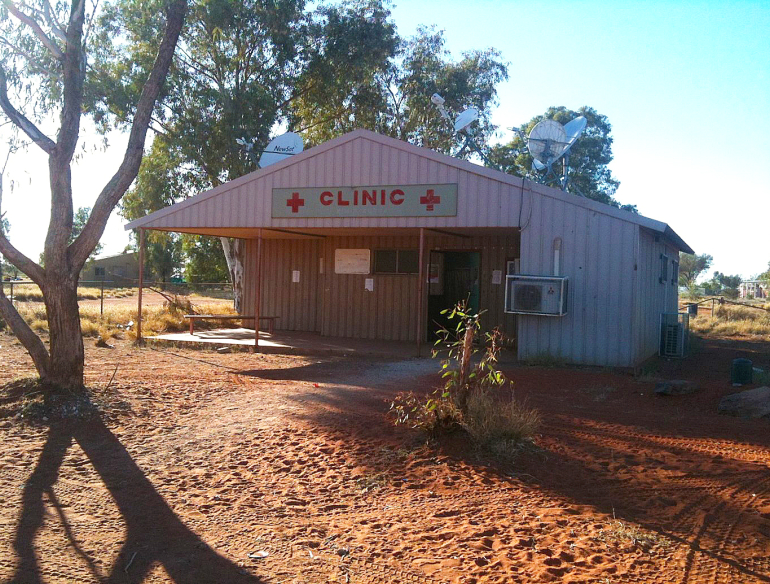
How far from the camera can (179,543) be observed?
513cm

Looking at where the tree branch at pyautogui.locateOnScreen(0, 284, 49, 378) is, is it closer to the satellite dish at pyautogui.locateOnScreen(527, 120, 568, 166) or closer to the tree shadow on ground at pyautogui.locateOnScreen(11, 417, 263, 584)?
the tree shadow on ground at pyautogui.locateOnScreen(11, 417, 263, 584)

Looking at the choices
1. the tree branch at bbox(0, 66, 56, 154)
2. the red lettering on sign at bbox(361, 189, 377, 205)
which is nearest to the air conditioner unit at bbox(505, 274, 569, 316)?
the red lettering on sign at bbox(361, 189, 377, 205)

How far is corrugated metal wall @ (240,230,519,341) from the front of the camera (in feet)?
54.2

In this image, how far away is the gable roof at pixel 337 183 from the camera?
12766 millimetres

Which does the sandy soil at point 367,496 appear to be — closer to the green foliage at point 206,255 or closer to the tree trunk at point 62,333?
the tree trunk at point 62,333

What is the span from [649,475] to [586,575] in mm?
2132

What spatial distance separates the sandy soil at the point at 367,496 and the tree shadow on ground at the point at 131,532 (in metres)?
0.02

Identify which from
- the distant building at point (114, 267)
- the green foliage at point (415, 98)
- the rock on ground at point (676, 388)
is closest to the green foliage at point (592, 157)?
the green foliage at point (415, 98)

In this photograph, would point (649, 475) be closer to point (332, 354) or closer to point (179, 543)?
point (179, 543)

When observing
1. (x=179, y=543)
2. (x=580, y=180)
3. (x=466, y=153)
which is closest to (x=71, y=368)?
(x=179, y=543)

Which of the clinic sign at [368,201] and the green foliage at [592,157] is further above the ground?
the green foliage at [592,157]

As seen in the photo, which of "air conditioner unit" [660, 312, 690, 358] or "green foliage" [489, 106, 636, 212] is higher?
"green foliage" [489, 106, 636, 212]

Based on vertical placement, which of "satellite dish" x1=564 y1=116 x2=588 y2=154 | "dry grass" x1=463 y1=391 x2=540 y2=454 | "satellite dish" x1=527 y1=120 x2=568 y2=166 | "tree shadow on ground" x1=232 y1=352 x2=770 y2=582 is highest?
"satellite dish" x1=564 y1=116 x2=588 y2=154

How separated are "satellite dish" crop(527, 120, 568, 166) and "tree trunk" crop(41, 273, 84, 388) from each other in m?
9.75
